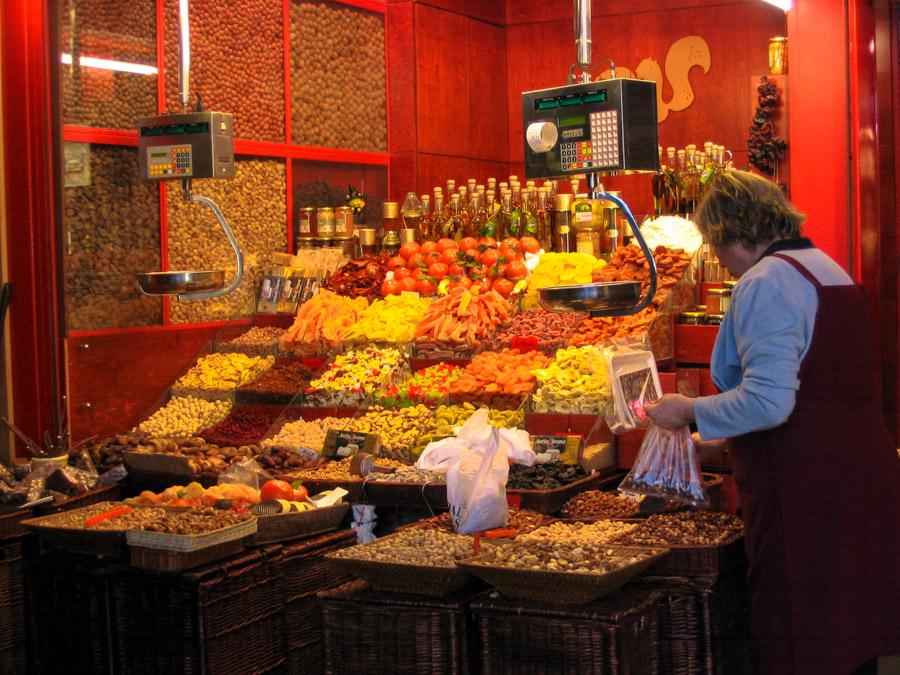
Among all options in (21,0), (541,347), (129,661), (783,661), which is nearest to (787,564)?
(783,661)

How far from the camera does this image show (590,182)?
3.63 meters

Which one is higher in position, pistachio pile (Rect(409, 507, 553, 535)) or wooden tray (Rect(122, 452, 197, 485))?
wooden tray (Rect(122, 452, 197, 485))

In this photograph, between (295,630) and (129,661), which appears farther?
(295,630)

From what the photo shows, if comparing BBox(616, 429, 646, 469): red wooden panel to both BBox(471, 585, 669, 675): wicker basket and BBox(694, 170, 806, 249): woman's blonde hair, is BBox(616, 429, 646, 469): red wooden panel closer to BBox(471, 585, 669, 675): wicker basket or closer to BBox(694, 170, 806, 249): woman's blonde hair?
BBox(471, 585, 669, 675): wicker basket

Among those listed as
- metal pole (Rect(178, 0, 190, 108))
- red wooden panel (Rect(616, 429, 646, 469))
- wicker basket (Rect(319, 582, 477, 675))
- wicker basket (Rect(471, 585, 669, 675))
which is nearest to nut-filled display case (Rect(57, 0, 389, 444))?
metal pole (Rect(178, 0, 190, 108))

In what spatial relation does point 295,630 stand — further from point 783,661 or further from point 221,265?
point 221,265

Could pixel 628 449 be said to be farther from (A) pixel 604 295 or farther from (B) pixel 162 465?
(B) pixel 162 465

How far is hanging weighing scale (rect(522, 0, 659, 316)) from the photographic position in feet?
11.6

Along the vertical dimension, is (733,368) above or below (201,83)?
below

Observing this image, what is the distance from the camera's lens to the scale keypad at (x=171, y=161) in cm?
513

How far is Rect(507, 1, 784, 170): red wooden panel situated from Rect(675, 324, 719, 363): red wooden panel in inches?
136

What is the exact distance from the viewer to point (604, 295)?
3.60 metres

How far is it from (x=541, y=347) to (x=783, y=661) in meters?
2.69

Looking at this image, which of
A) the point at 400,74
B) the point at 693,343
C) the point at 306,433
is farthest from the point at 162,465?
the point at 400,74
